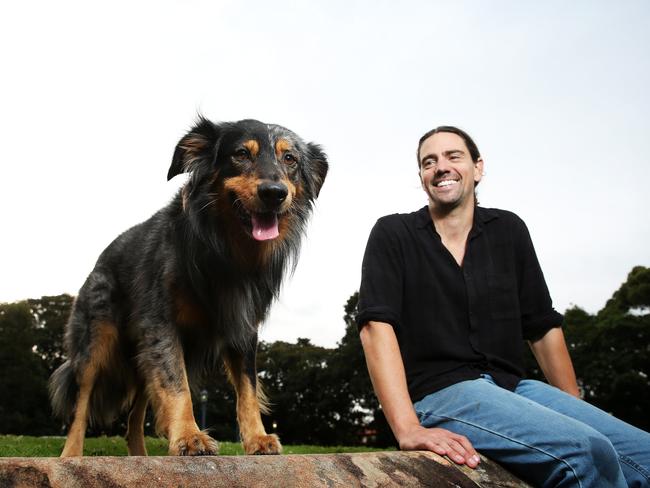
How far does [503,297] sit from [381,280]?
80 centimetres

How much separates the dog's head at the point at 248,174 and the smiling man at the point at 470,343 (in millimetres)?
876

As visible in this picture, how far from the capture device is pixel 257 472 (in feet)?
8.80

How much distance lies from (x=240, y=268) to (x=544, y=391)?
2.33 meters

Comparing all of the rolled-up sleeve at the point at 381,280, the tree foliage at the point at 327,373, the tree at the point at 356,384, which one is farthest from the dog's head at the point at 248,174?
the tree at the point at 356,384

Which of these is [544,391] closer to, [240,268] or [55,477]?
[240,268]

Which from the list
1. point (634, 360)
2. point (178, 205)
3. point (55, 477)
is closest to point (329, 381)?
point (634, 360)

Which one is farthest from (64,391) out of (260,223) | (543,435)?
(543,435)

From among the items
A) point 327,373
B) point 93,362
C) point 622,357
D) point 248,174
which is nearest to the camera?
point 248,174

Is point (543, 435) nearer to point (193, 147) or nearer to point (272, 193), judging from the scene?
point (272, 193)

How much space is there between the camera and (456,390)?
3688mm

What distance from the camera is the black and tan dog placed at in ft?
15.2

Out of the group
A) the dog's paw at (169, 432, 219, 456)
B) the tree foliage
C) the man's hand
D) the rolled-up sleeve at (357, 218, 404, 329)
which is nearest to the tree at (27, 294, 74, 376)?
the tree foliage

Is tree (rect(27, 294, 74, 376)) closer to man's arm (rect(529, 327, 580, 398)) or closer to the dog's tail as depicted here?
the dog's tail

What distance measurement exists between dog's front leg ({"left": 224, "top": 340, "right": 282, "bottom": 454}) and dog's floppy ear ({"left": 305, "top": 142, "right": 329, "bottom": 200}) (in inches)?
53.1
